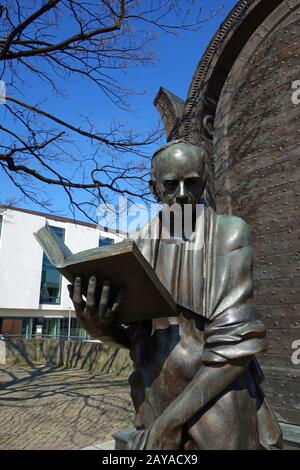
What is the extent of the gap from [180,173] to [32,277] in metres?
32.4

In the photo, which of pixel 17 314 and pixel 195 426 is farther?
pixel 17 314

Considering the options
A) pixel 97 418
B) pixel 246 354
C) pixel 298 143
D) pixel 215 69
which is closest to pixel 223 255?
pixel 246 354

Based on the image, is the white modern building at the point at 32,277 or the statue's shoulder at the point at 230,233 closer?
the statue's shoulder at the point at 230,233

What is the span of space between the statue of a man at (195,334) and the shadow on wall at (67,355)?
1026 centimetres

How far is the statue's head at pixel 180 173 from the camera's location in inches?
64.7

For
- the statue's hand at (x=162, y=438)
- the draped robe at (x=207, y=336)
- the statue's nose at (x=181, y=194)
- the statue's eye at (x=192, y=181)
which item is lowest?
the statue's hand at (x=162, y=438)

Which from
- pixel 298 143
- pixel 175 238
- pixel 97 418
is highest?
pixel 298 143

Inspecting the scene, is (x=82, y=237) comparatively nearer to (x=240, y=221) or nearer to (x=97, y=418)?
(x=97, y=418)

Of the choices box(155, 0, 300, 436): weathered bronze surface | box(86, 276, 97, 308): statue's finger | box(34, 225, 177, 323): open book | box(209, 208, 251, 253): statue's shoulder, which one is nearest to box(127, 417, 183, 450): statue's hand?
box(34, 225, 177, 323): open book

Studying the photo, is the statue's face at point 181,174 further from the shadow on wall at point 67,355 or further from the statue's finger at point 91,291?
the shadow on wall at point 67,355

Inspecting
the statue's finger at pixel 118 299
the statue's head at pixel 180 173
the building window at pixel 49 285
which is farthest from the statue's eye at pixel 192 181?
the building window at pixel 49 285

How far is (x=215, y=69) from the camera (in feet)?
18.2

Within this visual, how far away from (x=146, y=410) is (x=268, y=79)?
4.75m

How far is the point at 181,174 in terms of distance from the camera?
5.41ft
